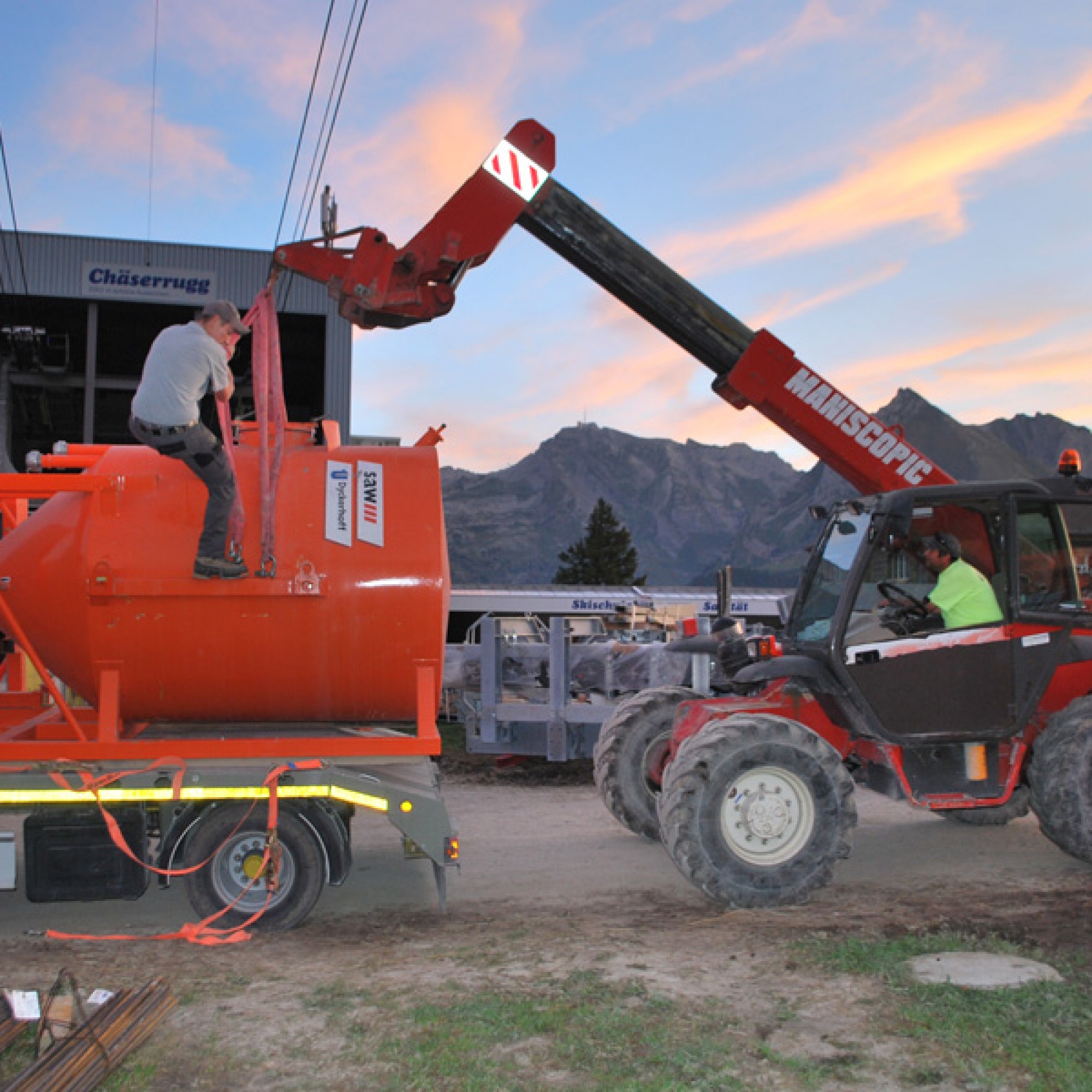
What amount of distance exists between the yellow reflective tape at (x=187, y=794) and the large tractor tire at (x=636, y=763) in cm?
271

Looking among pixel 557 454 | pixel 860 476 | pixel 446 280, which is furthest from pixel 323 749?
pixel 557 454

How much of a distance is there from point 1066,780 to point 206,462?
5.90m

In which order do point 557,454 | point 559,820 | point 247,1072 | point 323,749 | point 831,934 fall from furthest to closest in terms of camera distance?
point 557,454 < point 559,820 < point 323,749 < point 831,934 < point 247,1072

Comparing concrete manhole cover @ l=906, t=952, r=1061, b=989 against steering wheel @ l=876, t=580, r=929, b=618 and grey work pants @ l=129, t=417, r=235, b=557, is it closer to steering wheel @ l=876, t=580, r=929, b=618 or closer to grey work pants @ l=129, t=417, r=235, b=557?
steering wheel @ l=876, t=580, r=929, b=618

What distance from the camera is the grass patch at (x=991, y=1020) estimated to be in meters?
4.19

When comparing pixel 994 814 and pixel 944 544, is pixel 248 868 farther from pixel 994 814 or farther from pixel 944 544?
pixel 994 814

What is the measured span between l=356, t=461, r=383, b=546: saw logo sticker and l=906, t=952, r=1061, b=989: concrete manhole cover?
3.94 m

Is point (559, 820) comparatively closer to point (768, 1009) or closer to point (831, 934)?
point (831, 934)

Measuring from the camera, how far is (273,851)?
19.9 ft

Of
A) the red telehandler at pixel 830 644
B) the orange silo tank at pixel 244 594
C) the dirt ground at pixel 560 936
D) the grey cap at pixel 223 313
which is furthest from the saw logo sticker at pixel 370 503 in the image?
the dirt ground at pixel 560 936

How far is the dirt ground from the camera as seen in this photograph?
458 centimetres

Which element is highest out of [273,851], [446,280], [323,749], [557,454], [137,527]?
[557,454]

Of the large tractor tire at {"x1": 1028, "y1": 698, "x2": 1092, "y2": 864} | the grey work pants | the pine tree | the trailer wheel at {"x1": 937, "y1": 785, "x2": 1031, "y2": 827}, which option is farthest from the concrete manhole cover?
the pine tree

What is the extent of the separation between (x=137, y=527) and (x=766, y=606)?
27.0 m
